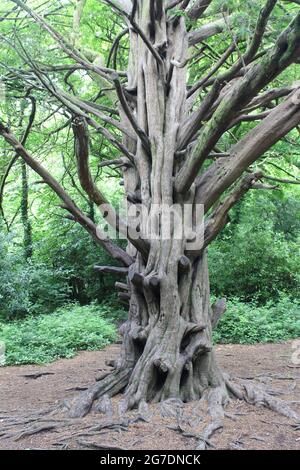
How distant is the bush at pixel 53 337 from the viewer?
28.3ft

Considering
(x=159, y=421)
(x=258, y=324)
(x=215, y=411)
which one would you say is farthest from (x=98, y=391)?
(x=258, y=324)

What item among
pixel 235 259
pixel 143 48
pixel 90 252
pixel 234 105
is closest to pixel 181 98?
pixel 143 48

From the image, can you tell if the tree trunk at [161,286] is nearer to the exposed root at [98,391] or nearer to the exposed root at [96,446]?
the exposed root at [98,391]

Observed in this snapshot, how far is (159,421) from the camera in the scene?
4.33m

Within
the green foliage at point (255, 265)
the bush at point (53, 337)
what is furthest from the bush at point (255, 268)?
the bush at point (53, 337)

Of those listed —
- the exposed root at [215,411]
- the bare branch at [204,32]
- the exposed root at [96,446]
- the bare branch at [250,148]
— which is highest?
the bare branch at [204,32]

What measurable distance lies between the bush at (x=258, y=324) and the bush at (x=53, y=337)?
2.53 meters

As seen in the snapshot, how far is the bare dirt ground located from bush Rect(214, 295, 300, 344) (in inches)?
108

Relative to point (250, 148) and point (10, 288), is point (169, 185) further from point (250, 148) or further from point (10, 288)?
point (10, 288)

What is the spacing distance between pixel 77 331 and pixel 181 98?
228 inches

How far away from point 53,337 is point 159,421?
18.2 ft

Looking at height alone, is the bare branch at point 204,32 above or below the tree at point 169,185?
above

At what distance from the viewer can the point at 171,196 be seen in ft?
17.5

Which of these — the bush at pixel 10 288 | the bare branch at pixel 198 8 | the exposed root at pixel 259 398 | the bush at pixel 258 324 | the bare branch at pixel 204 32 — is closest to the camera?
the exposed root at pixel 259 398
